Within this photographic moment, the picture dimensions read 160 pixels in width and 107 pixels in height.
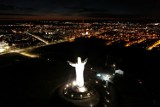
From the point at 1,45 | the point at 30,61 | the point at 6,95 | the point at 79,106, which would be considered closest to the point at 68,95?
the point at 79,106

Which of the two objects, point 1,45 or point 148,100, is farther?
point 1,45

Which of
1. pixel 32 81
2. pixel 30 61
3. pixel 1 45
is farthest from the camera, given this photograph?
pixel 1 45

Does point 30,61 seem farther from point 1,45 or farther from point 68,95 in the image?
point 1,45

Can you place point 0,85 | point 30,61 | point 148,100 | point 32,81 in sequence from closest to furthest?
1. point 148,100
2. point 0,85
3. point 32,81
4. point 30,61

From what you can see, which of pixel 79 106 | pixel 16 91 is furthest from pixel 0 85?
pixel 79 106

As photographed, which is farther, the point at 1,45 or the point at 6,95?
the point at 1,45

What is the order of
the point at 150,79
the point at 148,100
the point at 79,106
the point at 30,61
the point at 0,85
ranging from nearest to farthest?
the point at 79,106 → the point at 148,100 → the point at 0,85 → the point at 150,79 → the point at 30,61

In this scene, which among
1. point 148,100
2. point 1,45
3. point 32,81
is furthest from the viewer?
point 1,45

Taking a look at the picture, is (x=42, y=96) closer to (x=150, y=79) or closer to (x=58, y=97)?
(x=58, y=97)

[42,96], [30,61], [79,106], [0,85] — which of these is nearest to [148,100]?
[79,106]
